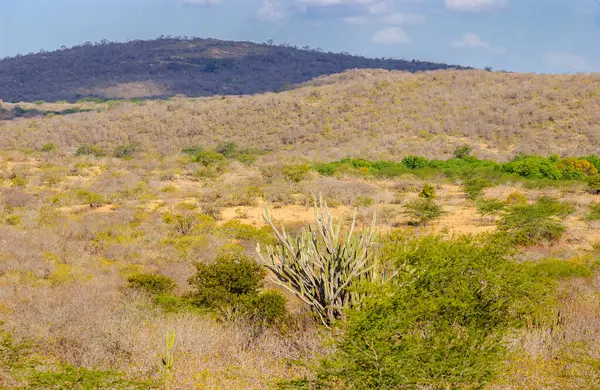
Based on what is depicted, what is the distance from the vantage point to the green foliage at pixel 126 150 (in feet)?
138

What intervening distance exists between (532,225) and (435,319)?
10782 mm

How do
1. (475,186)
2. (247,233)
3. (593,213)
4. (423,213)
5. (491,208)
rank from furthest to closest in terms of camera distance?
(475,186), (491,208), (423,213), (593,213), (247,233)

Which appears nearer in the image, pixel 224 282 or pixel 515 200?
pixel 224 282

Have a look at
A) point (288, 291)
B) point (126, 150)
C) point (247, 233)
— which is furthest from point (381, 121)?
→ point (288, 291)

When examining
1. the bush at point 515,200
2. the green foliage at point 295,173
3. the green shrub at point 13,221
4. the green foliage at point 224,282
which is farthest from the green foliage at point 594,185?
the green shrub at point 13,221

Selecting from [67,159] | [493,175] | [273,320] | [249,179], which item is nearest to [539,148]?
[493,175]

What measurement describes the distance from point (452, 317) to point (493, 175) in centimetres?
2193

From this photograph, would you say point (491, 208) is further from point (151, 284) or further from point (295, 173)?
point (151, 284)

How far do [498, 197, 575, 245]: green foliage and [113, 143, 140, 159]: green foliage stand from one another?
A: 102ft

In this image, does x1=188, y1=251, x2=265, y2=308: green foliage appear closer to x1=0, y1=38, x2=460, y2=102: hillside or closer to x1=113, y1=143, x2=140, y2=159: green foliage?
x1=113, y1=143, x2=140, y2=159: green foliage

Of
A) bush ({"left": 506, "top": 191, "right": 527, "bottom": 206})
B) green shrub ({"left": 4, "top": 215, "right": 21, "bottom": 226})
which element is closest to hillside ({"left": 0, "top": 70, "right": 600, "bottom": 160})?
bush ({"left": 506, "top": 191, "right": 527, "bottom": 206})

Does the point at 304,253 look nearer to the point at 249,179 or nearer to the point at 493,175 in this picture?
the point at 249,179

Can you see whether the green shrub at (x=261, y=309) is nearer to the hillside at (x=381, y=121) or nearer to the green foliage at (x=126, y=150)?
the hillside at (x=381, y=121)

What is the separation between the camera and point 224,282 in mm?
11086
